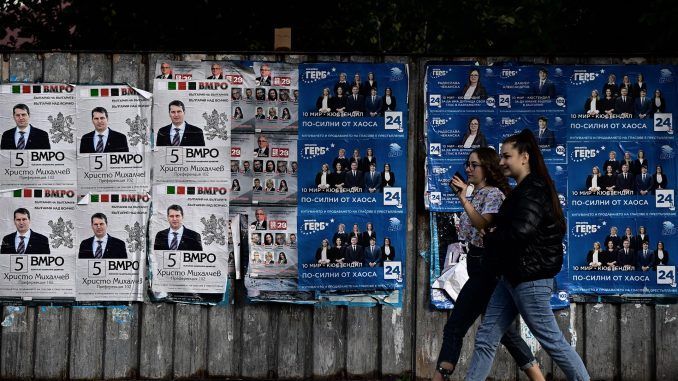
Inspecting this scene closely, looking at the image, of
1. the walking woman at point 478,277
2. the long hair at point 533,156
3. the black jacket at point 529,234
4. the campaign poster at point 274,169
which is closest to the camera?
the black jacket at point 529,234

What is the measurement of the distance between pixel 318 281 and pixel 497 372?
1.63 meters

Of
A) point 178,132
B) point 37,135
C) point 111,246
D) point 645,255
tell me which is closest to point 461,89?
point 645,255

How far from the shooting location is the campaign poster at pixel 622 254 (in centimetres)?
869

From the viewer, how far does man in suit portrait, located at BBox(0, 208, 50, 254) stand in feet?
28.5

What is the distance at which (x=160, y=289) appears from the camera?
342 inches

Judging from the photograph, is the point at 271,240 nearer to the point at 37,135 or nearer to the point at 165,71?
the point at 165,71

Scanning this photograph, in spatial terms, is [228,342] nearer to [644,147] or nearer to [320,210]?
[320,210]

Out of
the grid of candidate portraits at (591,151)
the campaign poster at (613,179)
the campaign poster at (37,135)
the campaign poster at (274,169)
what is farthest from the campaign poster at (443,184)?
the campaign poster at (37,135)

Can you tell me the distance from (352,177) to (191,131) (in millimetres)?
1353

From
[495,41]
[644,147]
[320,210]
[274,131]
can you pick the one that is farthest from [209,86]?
[495,41]

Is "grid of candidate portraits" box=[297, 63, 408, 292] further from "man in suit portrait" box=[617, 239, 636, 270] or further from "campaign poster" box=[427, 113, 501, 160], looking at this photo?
"man in suit portrait" box=[617, 239, 636, 270]

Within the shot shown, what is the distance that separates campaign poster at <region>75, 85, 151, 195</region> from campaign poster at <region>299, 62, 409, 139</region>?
1298 millimetres

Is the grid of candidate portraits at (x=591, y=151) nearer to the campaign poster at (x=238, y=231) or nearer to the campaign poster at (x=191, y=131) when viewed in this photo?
the campaign poster at (x=238, y=231)

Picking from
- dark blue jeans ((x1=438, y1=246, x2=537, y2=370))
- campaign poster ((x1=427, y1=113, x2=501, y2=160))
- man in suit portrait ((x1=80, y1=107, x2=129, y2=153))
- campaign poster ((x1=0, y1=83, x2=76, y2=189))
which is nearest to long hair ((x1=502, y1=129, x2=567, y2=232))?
dark blue jeans ((x1=438, y1=246, x2=537, y2=370))
